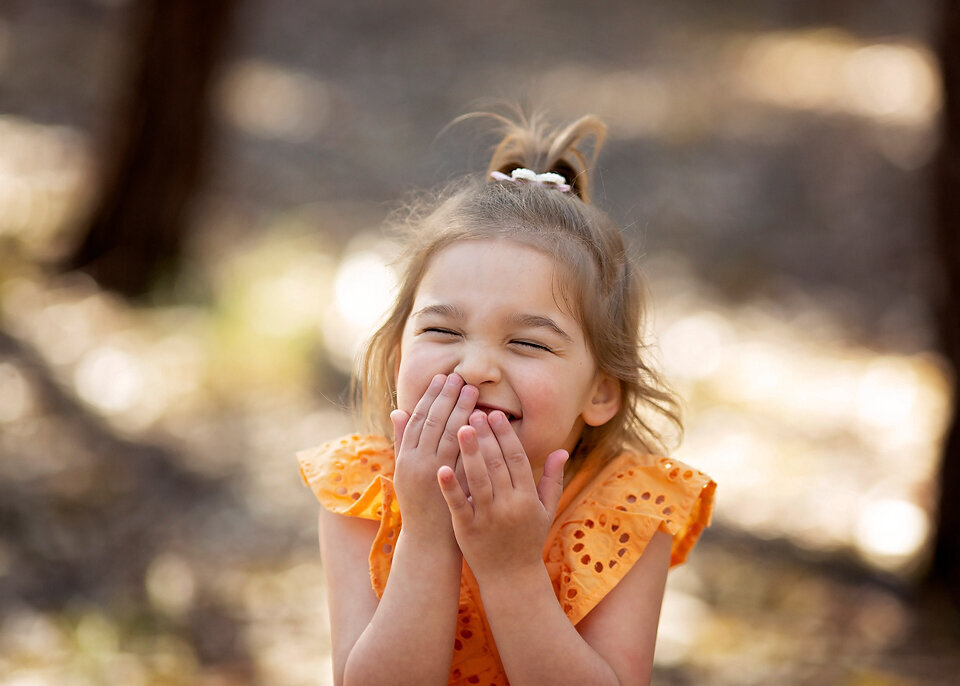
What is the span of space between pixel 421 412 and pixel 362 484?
306mm

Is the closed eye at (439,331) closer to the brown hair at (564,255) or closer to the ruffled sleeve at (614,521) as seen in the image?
the brown hair at (564,255)

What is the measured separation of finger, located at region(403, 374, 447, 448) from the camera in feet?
5.77

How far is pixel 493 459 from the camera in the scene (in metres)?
1.69

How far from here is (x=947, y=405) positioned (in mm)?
3676

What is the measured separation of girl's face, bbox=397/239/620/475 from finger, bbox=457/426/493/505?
4.7 inches

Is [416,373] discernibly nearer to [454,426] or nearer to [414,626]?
[454,426]

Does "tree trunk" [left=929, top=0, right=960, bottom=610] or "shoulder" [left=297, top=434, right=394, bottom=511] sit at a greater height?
"tree trunk" [left=929, top=0, right=960, bottom=610]

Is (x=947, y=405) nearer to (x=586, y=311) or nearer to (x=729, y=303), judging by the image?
(x=586, y=311)

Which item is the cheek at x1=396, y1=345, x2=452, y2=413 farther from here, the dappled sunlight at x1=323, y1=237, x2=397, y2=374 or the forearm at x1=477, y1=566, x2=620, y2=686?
the dappled sunlight at x1=323, y1=237, x2=397, y2=374

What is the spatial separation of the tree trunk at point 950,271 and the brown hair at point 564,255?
6.16 ft

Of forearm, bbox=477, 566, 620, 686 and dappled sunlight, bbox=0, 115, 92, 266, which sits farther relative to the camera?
dappled sunlight, bbox=0, 115, 92, 266

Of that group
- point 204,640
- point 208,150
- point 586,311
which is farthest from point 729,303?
point 586,311

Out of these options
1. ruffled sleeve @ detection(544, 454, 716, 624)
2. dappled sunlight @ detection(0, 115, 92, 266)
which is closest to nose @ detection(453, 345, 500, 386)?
ruffled sleeve @ detection(544, 454, 716, 624)

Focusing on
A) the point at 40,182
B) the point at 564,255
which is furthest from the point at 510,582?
the point at 40,182
